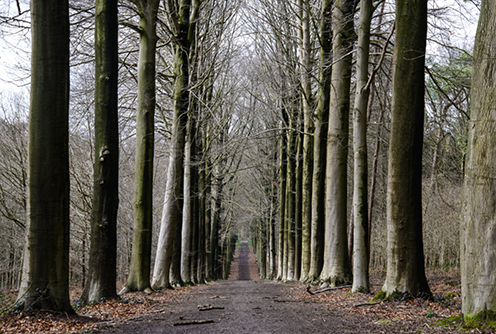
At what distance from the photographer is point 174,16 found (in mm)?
13969

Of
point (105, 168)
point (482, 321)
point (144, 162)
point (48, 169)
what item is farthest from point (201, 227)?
point (482, 321)

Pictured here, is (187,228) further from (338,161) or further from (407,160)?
(407,160)

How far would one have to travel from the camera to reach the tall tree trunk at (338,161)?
11.4 m

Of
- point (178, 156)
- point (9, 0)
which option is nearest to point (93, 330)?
point (9, 0)

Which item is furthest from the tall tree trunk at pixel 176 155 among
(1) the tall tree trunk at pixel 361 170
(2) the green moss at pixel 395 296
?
(2) the green moss at pixel 395 296

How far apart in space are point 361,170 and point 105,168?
18.9ft

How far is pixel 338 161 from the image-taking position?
11633mm

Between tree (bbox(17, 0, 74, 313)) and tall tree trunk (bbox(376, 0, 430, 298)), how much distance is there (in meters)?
5.50

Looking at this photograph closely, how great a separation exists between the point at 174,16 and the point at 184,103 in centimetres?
290

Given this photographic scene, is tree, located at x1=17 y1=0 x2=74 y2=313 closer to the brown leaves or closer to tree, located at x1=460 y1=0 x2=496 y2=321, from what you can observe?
the brown leaves

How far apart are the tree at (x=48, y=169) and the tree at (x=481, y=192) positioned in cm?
541

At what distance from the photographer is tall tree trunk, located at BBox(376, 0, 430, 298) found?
7.46 m

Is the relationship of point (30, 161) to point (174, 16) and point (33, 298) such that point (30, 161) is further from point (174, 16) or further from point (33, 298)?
point (174, 16)

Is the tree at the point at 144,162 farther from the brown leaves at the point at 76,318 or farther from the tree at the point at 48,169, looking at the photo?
the tree at the point at 48,169
